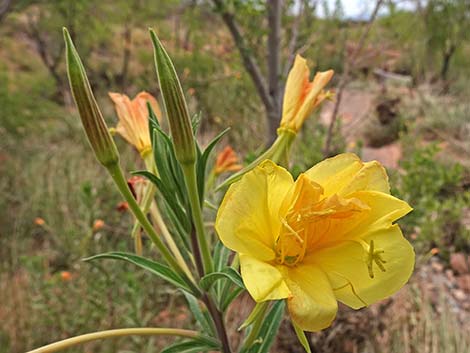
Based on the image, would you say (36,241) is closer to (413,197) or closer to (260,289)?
(413,197)

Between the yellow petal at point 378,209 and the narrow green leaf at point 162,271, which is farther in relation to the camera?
the narrow green leaf at point 162,271

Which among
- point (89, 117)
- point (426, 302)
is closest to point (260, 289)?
point (89, 117)

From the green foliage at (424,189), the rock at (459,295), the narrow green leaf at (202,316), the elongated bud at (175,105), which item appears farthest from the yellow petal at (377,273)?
→ the rock at (459,295)

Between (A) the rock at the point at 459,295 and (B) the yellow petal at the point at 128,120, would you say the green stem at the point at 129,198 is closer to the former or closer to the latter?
(B) the yellow petal at the point at 128,120

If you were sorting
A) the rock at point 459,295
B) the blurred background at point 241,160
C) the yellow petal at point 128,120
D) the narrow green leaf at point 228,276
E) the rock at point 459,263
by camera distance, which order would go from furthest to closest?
the rock at point 459,263
the rock at point 459,295
the blurred background at point 241,160
the yellow petal at point 128,120
the narrow green leaf at point 228,276

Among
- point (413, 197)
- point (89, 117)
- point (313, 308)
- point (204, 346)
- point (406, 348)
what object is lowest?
point (406, 348)

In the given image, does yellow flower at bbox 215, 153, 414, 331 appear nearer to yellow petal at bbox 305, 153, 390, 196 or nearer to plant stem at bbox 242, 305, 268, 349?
yellow petal at bbox 305, 153, 390, 196

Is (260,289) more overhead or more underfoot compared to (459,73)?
more overhead
